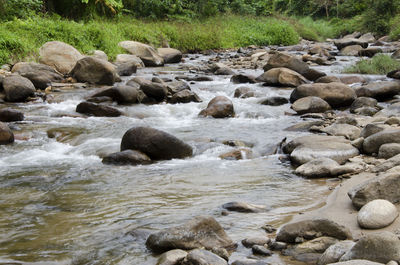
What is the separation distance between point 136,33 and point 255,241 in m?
16.7

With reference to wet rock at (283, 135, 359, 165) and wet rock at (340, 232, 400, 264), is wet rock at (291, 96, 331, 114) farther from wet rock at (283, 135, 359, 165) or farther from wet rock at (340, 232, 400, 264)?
wet rock at (340, 232, 400, 264)

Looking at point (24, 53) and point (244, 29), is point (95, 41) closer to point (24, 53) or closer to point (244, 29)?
point (24, 53)

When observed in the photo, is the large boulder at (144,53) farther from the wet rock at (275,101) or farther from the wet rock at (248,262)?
the wet rock at (248,262)

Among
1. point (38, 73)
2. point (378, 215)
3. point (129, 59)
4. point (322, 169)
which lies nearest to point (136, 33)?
point (129, 59)

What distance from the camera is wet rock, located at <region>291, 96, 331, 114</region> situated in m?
9.38

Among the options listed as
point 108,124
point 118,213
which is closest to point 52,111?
point 108,124

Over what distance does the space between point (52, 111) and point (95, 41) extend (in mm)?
7207

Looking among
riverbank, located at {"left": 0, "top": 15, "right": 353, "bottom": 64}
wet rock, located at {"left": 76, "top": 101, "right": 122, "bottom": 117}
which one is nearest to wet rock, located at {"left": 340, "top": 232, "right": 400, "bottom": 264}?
wet rock, located at {"left": 76, "top": 101, "right": 122, "bottom": 117}

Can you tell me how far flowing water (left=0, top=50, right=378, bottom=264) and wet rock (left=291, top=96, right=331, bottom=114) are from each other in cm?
48

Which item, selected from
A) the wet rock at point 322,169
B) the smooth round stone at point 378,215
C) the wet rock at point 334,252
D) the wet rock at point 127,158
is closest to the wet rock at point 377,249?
the wet rock at point 334,252

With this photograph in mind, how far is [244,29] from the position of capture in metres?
26.5

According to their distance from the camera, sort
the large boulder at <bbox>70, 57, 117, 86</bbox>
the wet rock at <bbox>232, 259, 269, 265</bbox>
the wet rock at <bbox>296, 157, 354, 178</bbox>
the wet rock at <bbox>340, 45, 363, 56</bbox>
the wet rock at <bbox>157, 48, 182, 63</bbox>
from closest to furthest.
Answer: the wet rock at <bbox>232, 259, 269, 265</bbox>
the wet rock at <bbox>296, 157, 354, 178</bbox>
the large boulder at <bbox>70, 57, 117, 86</bbox>
the wet rock at <bbox>157, 48, 182, 63</bbox>
the wet rock at <bbox>340, 45, 363, 56</bbox>

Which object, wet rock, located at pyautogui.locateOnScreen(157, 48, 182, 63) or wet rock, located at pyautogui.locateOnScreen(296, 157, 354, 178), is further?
wet rock, located at pyautogui.locateOnScreen(157, 48, 182, 63)

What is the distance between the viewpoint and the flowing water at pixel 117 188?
373 centimetres
